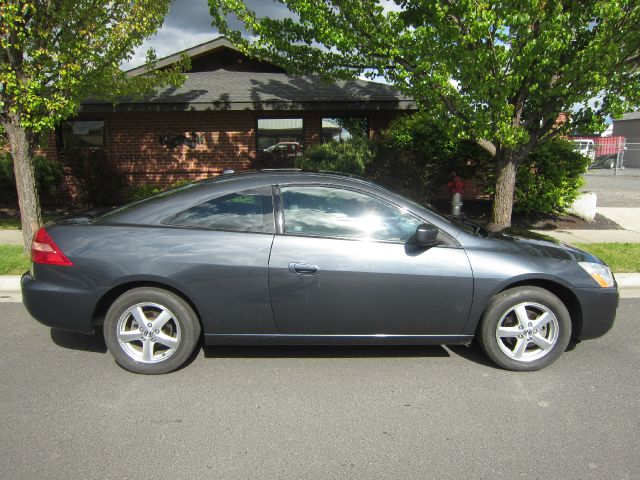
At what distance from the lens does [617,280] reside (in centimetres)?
583

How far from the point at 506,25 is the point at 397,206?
10.7 ft

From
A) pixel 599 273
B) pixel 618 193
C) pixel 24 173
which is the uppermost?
pixel 24 173

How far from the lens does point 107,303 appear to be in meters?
3.56

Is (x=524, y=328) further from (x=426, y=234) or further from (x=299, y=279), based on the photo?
(x=299, y=279)

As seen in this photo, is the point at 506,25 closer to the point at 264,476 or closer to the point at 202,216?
the point at 202,216

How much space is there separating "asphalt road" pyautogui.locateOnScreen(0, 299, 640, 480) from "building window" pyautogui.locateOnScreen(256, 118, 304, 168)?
8.46 metres

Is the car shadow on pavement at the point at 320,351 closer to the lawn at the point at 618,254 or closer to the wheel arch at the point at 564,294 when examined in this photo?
the wheel arch at the point at 564,294

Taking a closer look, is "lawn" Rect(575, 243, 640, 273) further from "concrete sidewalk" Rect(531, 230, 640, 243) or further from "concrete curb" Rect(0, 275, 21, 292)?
"concrete curb" Rect(0, 275, 21, 292)

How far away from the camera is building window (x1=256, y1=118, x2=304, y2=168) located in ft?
39.1

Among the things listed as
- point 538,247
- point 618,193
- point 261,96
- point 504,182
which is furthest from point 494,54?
point 618,193

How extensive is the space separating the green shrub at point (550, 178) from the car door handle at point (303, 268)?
7.36 meters

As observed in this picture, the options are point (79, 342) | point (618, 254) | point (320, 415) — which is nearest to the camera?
point (320, 415)

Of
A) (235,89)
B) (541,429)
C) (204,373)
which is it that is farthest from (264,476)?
(235,89)

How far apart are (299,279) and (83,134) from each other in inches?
423
